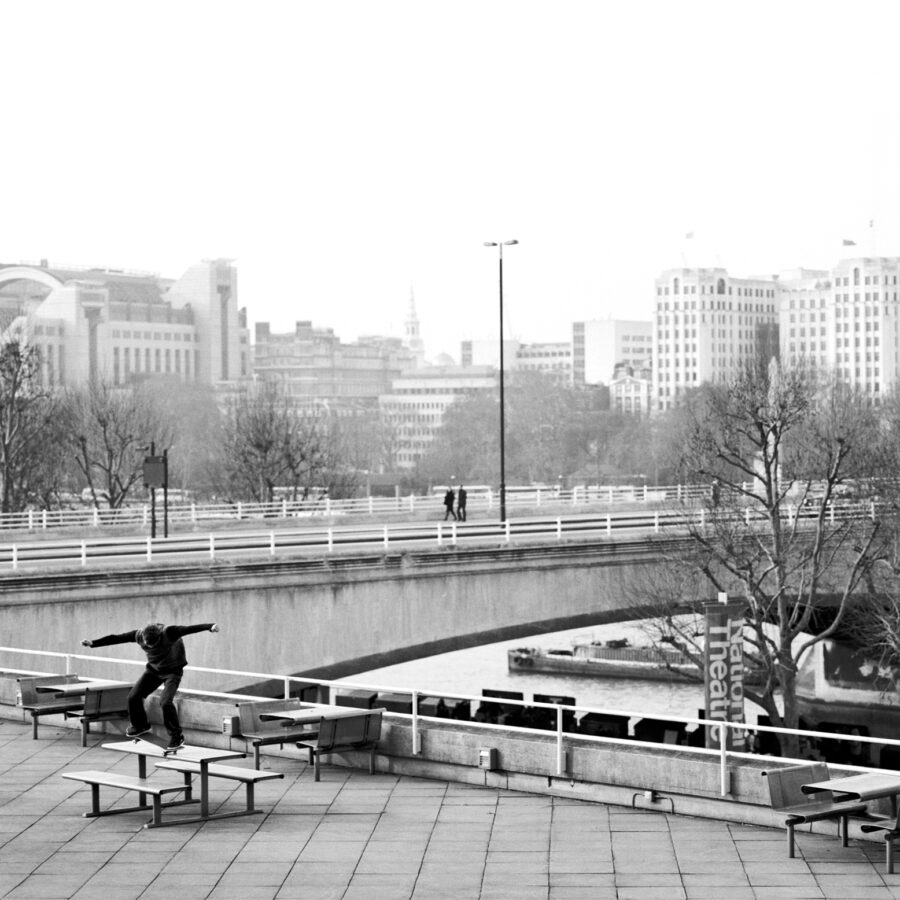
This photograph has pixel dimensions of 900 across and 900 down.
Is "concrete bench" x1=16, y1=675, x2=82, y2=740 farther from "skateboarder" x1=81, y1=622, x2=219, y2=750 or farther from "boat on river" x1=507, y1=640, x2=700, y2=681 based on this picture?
"boat on river" x1=507, y1=640, x2=700, y2=681

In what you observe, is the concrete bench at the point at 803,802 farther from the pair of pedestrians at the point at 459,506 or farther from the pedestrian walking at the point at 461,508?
the pedestrian walking at the point at 461,508

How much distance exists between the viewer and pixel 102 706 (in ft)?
66.8

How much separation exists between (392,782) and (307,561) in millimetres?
22349

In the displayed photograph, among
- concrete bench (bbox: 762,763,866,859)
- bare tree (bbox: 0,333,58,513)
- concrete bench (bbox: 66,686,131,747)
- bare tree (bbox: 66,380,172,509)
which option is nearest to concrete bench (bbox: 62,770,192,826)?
concrete bench (bbox: 66,686,131,747)

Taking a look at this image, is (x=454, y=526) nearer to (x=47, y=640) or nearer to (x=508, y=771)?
(x=47, y=640)

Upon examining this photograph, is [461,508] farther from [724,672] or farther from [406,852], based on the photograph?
[406,852]

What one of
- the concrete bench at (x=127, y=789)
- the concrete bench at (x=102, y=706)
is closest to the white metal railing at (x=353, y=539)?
the concrete bench at (x=102, y=706)

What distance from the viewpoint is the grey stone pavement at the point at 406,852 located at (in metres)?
13.2

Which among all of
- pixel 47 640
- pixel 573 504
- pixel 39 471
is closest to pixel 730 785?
pixel 47 640

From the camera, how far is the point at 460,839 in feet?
48.8

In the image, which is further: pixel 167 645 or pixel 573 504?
pixel 573 504

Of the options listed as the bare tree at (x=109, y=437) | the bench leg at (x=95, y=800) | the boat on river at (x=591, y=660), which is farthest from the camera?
the boat on river at (x=591, y=660)

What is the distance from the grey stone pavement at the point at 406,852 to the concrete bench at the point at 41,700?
3229mm

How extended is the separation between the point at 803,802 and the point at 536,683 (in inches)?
2733
